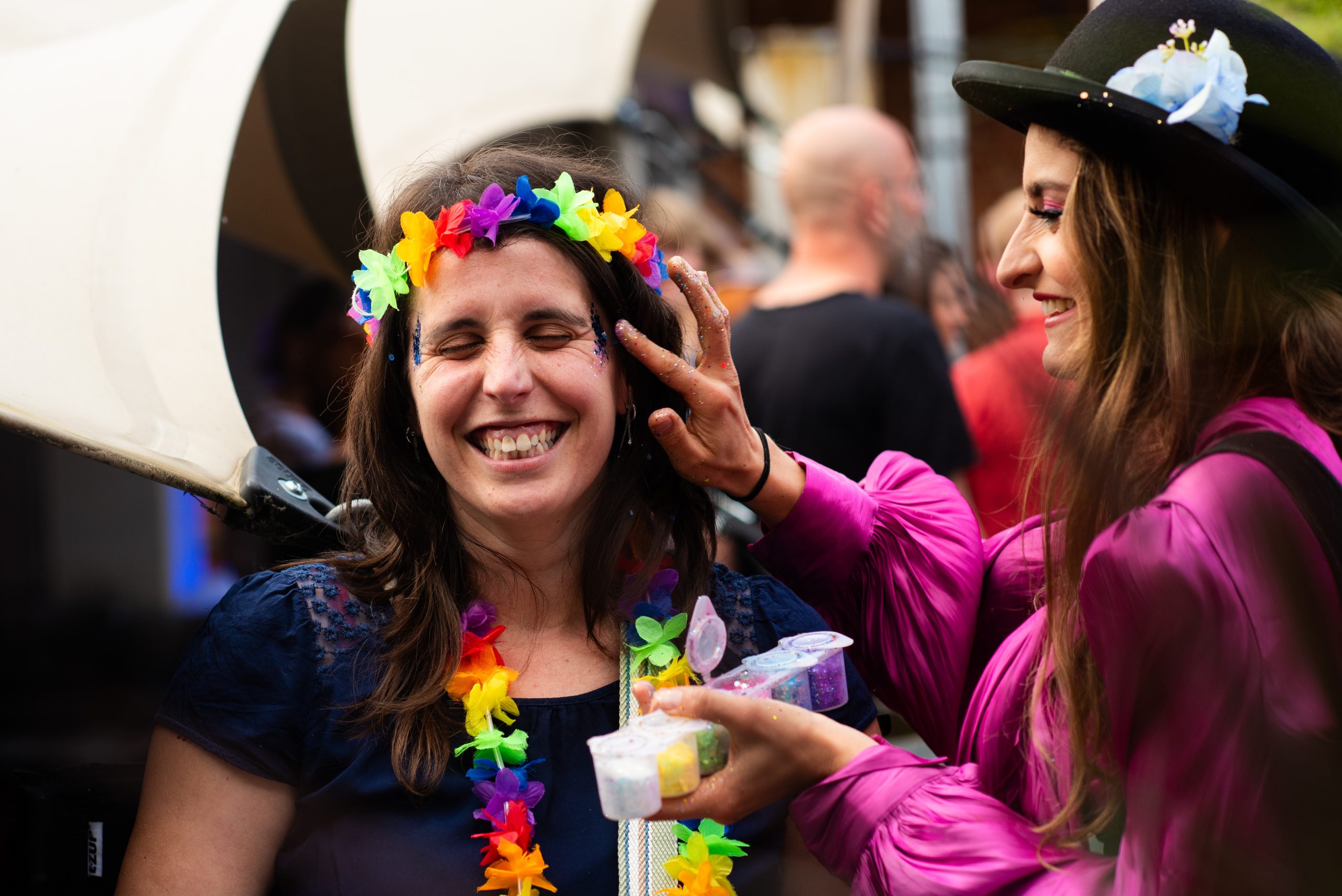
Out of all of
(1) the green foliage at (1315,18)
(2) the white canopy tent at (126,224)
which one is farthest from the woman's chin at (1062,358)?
(1) the green foliage at (1315,18)

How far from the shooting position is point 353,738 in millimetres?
1925

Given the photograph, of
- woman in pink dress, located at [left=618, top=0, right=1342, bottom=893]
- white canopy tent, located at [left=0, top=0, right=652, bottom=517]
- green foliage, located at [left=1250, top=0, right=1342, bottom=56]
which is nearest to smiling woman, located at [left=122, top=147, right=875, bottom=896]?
white canopy tent, located at [left=0, top=0, right=652, bottom=517]

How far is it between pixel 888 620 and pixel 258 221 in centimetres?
262

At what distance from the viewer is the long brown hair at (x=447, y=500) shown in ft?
6.69

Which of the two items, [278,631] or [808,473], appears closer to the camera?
[278,631]

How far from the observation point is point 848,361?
3.54 meters

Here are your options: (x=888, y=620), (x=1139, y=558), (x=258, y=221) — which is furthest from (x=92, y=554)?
(x=1139, y=558)

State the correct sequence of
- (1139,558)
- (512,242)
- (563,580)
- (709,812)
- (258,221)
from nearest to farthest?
(1139,558)
(709,812)
(512,242)
(563,580)
(258,221)

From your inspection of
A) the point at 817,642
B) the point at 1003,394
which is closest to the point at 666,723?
the point at 817,642

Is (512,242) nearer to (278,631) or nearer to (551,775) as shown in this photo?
(278,631)

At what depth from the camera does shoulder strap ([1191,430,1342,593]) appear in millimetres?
1234

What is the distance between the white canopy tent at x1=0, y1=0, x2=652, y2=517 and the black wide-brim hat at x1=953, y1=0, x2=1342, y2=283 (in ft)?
4.56

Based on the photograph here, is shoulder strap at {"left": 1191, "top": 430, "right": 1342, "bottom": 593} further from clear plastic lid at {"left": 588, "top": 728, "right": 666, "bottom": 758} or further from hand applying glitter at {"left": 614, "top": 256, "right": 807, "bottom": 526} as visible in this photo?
hand applying glitter at {"left": 614, "top": 256, "right": 807, "bottom": 526}

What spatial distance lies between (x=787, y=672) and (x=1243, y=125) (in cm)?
89
